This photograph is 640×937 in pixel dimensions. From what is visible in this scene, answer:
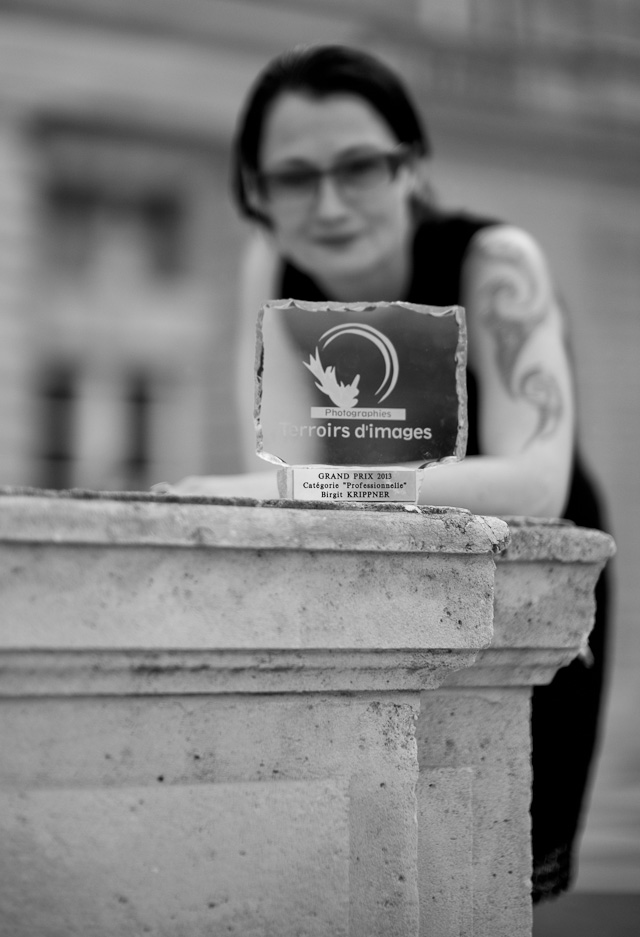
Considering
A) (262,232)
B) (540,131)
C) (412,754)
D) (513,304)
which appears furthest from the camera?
(540,131)

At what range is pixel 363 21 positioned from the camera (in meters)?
7.19

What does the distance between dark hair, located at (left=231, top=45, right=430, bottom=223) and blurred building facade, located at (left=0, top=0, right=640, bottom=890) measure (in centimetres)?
434

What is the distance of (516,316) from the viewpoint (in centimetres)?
166

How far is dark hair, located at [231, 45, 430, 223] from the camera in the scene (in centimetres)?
185

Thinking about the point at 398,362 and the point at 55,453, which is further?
the point at 55,453

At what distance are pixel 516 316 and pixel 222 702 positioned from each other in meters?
0.92

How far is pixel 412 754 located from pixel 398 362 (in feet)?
1.29

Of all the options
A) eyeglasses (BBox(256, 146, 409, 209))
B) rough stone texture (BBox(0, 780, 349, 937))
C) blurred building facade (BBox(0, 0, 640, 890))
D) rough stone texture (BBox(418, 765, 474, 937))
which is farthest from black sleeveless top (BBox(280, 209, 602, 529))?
blurred building facade (BBox(0, 0, 640, 890))

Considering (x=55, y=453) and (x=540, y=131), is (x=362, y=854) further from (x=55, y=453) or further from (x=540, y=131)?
(x=540, y=131)

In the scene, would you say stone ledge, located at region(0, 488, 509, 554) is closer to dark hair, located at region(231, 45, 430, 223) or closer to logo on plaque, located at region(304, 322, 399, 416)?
logo on plaque, located at region(304, 322, 399, 416)

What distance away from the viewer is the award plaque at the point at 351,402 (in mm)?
1080

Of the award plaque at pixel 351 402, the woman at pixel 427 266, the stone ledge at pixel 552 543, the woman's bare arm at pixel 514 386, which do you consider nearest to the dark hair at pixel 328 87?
the woman at pixel 427 266

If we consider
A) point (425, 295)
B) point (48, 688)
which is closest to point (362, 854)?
point (48, 688)

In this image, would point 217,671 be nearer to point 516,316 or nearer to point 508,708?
point 508,708
